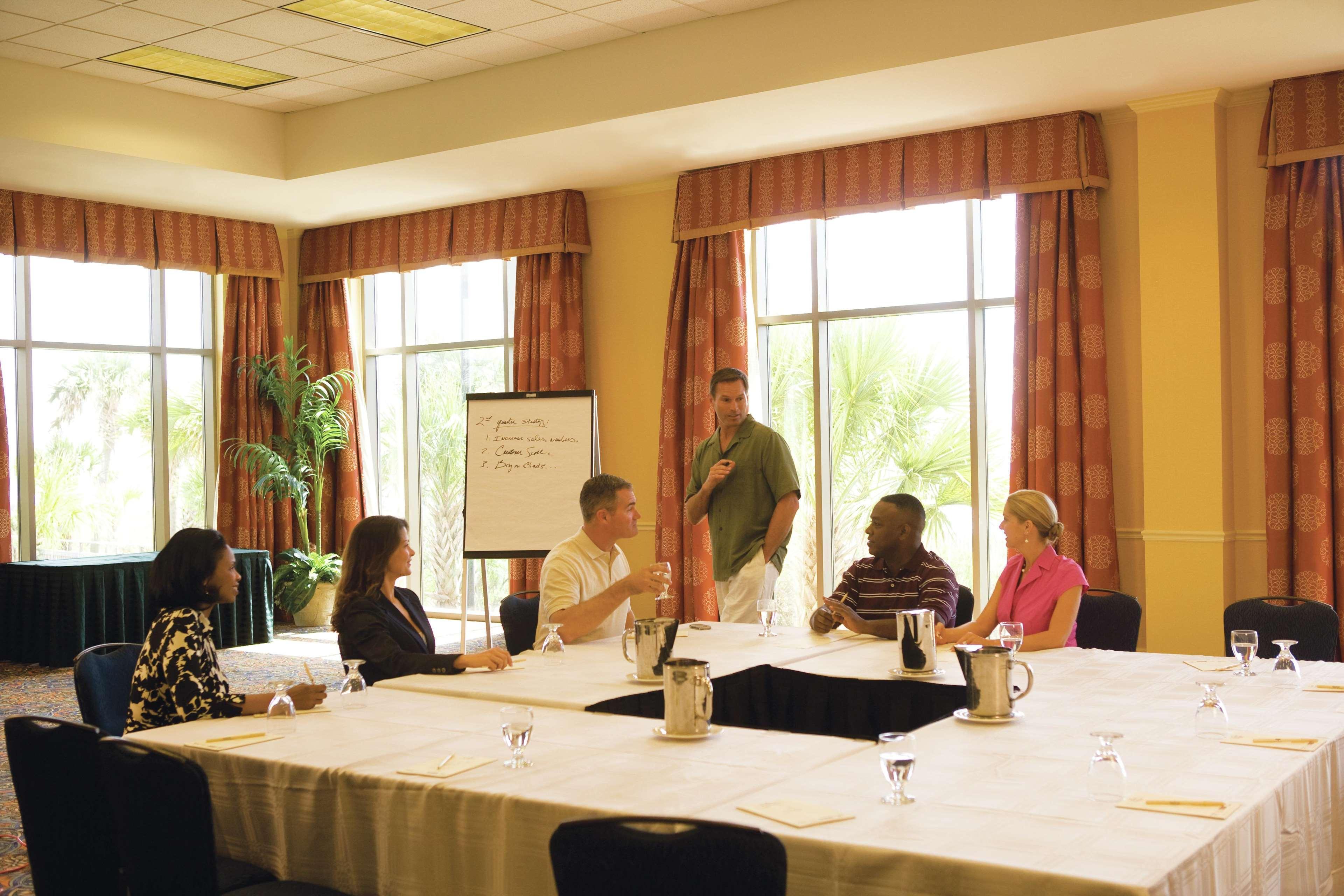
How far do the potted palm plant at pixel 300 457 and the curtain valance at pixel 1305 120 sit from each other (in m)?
7.11

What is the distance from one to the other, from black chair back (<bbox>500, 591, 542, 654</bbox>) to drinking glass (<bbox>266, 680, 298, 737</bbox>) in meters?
1.65

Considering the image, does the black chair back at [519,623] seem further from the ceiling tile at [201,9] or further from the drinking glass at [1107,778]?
the ceiling tile at [201,9]

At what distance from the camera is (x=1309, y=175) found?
6195mm

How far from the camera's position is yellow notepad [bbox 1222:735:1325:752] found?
2533mm

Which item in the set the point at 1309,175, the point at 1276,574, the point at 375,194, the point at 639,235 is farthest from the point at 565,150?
the point at 1276,574

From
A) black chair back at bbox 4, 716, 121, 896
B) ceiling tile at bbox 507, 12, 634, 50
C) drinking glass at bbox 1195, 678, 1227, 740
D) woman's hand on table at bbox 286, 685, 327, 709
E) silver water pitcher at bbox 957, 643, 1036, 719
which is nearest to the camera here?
black chair back at bbox 4, 716, 121, 896

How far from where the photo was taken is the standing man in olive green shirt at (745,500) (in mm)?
5840

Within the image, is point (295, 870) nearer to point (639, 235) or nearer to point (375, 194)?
point (639, 235)

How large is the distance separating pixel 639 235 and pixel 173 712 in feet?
19.9

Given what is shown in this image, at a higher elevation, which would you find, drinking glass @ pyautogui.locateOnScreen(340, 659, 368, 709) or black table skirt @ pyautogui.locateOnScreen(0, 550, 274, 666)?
drinking glass @ pyautogui.locateOnScreen(340, 659, 368, 709)

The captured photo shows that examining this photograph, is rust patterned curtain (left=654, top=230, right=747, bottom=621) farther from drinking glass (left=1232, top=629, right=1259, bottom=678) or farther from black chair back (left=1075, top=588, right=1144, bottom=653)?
drinking glass (left=1232, top=629, right=1259, bottom=678)

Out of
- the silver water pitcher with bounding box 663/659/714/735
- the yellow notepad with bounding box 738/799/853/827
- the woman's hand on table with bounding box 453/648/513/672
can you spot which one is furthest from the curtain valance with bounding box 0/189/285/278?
the yellow notepad with bounding box 738/799/853/827

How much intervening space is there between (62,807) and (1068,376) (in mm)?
5660

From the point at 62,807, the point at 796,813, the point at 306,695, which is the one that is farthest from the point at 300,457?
the point at 796,813
